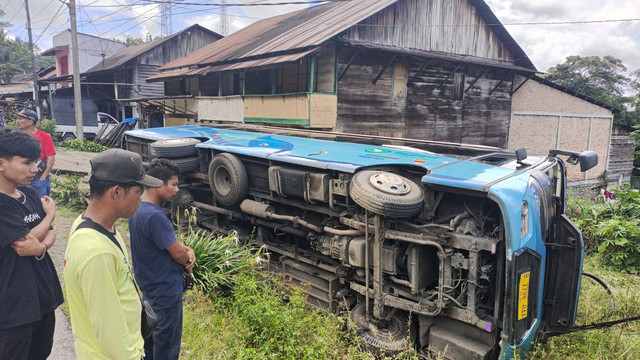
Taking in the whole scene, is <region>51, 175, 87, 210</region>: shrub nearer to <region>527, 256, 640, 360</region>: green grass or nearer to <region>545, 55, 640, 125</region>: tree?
<region>527, 256, 640, 360</region>: green grass

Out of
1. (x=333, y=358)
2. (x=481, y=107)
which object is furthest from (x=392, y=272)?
(x=481, y=107)

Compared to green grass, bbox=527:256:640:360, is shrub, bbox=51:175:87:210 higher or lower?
higher

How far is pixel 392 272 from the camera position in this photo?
4156 millimetres

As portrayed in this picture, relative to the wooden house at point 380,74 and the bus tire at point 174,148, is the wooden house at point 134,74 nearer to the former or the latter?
the wooden house at point 380,74

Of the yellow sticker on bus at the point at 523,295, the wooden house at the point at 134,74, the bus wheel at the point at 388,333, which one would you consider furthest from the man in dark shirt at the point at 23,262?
the wooden house at the point at 134,74

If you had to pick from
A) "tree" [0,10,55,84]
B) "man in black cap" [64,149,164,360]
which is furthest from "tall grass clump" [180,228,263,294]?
"tree" [0,10,55,84]

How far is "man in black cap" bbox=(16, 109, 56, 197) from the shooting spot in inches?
238

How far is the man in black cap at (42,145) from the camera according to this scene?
605cm

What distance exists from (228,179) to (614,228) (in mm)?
6722

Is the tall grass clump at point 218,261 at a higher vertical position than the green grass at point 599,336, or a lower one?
higher

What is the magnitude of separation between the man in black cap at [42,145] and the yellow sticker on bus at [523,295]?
21.0 feet

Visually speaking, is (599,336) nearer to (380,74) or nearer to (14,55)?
(380,74)

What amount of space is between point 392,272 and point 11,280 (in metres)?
3.08

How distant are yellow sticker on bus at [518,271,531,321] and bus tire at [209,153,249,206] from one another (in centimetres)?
355
